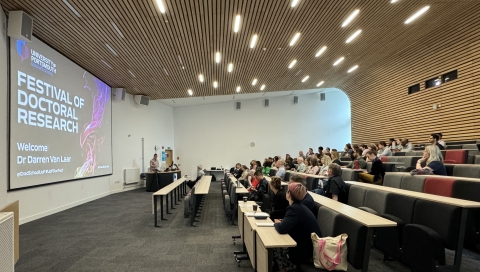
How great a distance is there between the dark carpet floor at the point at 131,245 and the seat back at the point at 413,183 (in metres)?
0.89

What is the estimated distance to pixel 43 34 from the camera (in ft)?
21.0

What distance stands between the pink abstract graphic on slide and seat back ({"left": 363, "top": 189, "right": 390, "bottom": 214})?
7.86 meters

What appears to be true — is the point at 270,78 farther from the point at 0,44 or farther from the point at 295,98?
the point at 0,44

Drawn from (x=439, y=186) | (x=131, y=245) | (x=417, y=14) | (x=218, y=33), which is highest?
(x=417, y=14)

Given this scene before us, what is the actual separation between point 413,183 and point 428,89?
6031 mm

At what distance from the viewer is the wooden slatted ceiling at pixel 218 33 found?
5.69m

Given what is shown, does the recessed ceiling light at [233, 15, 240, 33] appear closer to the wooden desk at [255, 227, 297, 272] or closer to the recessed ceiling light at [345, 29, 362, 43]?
the recessed ceiling light at [345, 29, 362, 43]

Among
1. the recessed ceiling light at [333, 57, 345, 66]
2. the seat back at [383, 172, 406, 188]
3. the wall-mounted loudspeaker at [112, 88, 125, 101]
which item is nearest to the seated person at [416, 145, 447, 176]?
the seat back at [383, 172, 406, 188]

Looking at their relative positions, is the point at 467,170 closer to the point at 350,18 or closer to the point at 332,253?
the point at 332,253

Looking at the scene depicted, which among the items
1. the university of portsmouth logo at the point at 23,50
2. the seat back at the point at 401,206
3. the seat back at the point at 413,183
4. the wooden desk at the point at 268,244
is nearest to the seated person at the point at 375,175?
the seat back at the point at 413,183

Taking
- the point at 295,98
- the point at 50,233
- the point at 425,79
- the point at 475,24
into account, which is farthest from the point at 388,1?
the point at 295,98

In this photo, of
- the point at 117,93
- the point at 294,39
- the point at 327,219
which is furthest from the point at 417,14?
the point at 117,93

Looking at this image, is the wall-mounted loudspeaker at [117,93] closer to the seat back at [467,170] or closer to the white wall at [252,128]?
the white wall at [252,128]

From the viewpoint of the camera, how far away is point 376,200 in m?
3.61
